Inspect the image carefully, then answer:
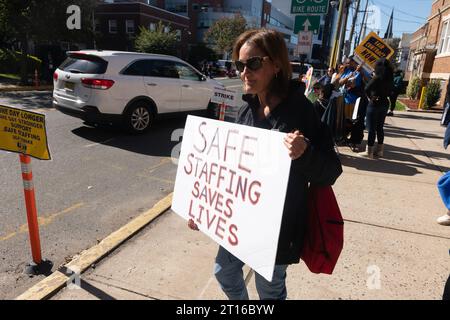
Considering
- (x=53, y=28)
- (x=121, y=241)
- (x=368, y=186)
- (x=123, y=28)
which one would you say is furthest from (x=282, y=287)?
(x=123, y=28)

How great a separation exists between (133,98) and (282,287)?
6459 mm

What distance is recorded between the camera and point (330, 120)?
6.24m

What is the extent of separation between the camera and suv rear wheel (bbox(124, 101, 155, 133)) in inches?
307

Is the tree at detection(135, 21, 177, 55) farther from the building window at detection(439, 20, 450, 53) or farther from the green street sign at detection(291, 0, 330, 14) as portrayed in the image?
the green street sign at detection(291, 0, 330, 14)

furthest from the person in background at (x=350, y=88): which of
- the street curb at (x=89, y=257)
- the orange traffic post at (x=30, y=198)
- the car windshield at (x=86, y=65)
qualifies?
the orange traffic post at (x=30, y=198)

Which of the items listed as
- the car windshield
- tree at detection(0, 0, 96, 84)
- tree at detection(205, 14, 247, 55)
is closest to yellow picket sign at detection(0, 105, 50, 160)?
the car windshield

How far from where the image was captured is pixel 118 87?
24.3 ft

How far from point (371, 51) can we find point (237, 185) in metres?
7.35

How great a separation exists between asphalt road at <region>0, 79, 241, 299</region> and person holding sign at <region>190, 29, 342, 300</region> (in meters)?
2.17

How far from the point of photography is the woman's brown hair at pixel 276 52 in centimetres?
186

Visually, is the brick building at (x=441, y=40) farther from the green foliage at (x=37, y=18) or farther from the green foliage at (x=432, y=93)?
the green foliage at (x=37, y=18)

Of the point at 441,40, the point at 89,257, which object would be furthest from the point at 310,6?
the point at 441,40

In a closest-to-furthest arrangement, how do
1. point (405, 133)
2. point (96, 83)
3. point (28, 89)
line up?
point (96, 83) → point (405, 133) → point (28, 89)

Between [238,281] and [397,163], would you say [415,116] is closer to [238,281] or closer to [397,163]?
[397,163]
